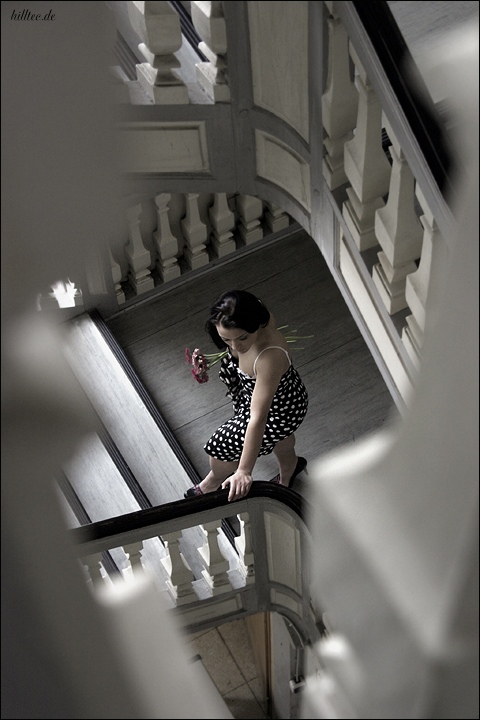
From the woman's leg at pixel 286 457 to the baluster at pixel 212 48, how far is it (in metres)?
1.78

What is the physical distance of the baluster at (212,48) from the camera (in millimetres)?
2293

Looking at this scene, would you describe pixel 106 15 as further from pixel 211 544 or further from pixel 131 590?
pixel 211 544

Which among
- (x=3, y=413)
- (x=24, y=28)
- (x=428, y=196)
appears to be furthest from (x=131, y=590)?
(x=428, y=196)

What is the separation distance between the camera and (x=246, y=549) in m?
4.24

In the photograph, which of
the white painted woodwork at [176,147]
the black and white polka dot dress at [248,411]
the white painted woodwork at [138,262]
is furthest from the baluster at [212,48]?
the white painted woodwork at [138,262]

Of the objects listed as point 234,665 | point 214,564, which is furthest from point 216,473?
point 234,665

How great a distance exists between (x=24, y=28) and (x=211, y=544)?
12.4 feet

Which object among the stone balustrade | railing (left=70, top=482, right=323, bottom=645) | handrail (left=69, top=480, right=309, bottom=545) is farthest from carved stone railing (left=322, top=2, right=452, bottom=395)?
the stone balustrade

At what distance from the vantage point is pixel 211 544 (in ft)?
13.5

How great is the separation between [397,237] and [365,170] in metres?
0.21

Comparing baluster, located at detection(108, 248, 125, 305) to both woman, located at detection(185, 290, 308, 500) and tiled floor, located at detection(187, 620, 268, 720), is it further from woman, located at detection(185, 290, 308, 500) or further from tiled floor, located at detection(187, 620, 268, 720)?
tiled floor, located at detection(187, 620, 268, 720)

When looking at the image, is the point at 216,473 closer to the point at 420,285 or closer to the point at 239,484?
the point at 239,484

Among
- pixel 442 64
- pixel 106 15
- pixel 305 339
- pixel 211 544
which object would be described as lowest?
pixel 442 64

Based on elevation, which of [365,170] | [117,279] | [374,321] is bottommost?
[374,321]
